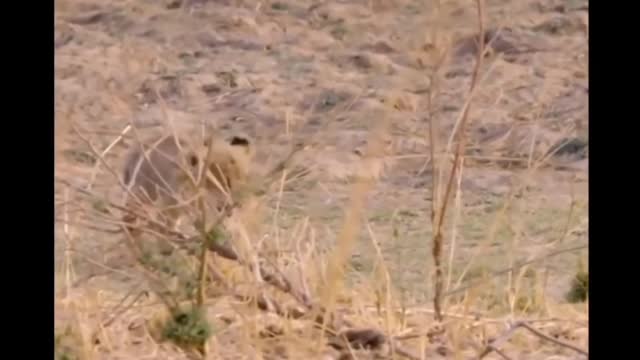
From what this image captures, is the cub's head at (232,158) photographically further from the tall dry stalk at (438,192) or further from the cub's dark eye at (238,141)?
the tall dry stalk at (438,192)

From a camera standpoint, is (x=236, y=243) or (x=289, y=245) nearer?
(x=236, y=243)

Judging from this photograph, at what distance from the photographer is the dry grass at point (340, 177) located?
314cm

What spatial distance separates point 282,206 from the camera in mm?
5191

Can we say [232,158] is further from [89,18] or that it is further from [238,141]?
[89,18]

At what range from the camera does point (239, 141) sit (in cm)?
580

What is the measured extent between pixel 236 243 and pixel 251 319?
166 millimetres

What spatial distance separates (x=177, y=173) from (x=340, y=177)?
1.77 m

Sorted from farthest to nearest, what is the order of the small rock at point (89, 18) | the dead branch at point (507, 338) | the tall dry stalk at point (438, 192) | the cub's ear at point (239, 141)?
the small rock at point (89, 18), the cub's ear at point (239, 141), the tall dry stalk at point (438, 192), the dead branch at point (507, 338)

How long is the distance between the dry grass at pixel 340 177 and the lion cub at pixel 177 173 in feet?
0.24

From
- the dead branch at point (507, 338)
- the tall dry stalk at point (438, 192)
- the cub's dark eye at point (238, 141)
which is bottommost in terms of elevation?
the cub's dark eye at point (238, 141)

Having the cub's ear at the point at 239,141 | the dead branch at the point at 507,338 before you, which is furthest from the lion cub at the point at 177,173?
the dead branch at the point at 507,338

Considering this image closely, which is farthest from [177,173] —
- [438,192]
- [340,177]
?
[340,177]
